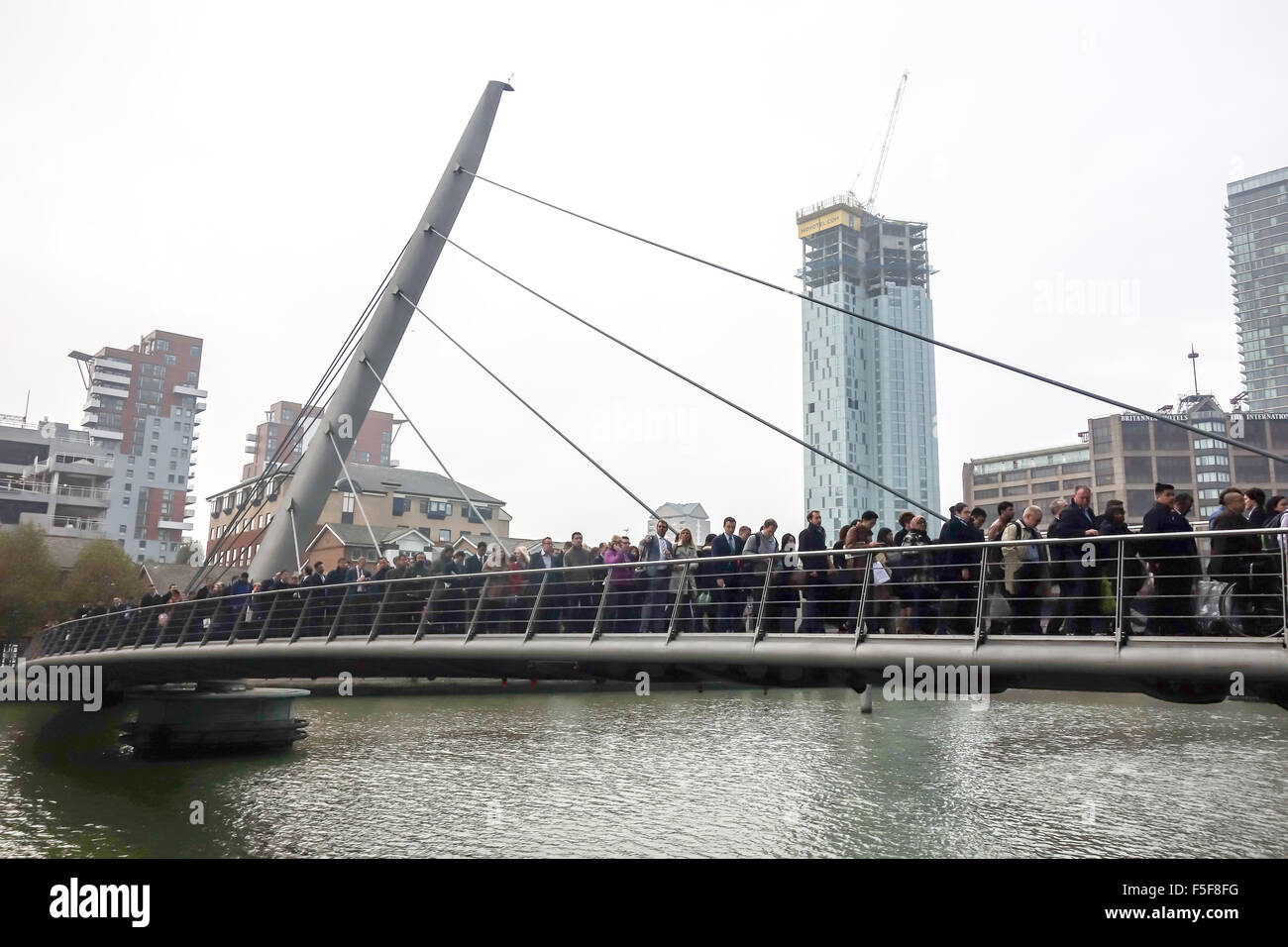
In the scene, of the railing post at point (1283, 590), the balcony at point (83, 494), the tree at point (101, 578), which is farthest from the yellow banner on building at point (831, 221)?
the railing post at point (1283, 590)

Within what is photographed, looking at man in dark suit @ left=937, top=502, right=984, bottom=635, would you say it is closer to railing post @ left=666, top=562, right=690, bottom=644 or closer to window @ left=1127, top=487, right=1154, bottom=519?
railing post @ left=666, top=562, right=690, bottom=644

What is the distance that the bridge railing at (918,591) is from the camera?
25.9 feet

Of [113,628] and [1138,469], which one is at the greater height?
[1138,469]

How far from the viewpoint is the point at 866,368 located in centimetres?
14638

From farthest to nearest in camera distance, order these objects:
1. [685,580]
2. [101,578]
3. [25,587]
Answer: [101,578] < [25,587] < [685,580]

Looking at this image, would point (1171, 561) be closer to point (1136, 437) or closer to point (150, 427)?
point (1136, 437)

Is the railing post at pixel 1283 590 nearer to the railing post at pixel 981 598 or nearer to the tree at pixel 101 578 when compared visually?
the railing post at pixel 981 598

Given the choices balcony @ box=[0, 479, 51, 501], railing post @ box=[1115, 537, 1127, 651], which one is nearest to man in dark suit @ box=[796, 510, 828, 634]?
railing post @ box=[1115, 537, 1127, 651]

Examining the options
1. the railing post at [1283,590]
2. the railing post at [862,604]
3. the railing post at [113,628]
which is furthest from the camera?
the railing post at [113,628]

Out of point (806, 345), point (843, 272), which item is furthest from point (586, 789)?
point (843, 272)

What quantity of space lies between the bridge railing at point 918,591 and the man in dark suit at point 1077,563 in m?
0.02

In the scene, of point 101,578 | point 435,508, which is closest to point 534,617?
point 101,578

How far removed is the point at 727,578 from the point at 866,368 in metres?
140
